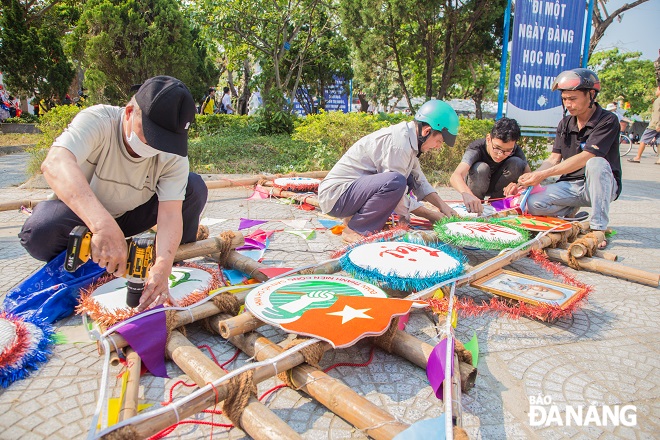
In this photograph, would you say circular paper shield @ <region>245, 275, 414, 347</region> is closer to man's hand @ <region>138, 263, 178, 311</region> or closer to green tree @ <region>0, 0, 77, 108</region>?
man's hand @ <region>138, 263, 178, 311</region>

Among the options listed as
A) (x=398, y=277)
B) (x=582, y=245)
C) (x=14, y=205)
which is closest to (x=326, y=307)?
(x=398, y=277)

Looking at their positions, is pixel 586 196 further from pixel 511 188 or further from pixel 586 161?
pixel 511 188

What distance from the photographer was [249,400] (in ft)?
4.85

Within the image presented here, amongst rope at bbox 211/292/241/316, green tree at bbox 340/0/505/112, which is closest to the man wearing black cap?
rope at bbox 211/292/241/316

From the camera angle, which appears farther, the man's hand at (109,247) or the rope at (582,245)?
the rope at (582,245)

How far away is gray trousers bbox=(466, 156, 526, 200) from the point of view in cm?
443

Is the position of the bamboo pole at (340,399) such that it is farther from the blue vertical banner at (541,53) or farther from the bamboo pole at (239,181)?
the blue vertical banner at (541,53)

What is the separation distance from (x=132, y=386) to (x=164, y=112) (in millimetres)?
1090

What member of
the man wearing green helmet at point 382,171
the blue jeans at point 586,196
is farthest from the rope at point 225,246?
the blue jeans at point 586,196

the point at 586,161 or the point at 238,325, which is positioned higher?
the point at 586,161

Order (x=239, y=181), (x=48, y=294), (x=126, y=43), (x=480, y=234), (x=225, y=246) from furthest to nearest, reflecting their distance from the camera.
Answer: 1. (x=126, y=43)
2. (x=239, y=181)
3. (x=480, y=234)
4. (x=225, y=246)
5. (x=48, y=294)

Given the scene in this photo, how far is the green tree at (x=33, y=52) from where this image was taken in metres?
14.3

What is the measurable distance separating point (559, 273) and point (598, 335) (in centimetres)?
72

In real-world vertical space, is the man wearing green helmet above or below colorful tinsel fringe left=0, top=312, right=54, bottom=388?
above
